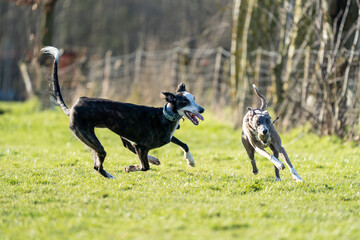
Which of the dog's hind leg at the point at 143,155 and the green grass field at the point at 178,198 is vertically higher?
the dog's hind leg at the point at 143,155

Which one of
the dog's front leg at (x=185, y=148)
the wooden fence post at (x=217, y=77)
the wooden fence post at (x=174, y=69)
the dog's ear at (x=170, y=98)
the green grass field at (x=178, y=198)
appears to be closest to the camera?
the green grass field at (x=178, y=198)

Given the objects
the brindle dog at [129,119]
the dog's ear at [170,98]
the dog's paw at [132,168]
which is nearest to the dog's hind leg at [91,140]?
the brindle dog at [129,119]

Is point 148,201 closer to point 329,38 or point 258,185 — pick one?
point 258,185

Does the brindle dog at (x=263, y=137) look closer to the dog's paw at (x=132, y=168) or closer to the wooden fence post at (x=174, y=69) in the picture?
the dog's paw at (x=132, y=168)

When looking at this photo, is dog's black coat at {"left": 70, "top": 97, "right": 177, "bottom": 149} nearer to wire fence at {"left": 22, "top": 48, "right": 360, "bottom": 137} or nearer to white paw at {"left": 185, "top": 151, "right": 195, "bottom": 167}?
white paw at {"left": 185, "top": 151, "right": 195, "bottom": 167}

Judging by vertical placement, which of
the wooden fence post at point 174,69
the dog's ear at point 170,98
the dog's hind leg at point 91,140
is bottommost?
the dog's hind leg at point 91,140

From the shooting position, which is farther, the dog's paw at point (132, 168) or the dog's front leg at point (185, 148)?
the dog's front leg at point (185, 148)

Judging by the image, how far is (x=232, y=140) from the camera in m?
13.1

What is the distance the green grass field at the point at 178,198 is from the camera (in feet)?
14.7

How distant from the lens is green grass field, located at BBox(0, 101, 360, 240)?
4.48 meters

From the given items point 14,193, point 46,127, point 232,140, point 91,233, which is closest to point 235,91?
point 232,140

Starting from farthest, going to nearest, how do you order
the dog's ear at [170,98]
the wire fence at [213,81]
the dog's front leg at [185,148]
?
the wire fence at [213,81] → the dog's front leg at [185,148] → the dog's ear at [170,98]

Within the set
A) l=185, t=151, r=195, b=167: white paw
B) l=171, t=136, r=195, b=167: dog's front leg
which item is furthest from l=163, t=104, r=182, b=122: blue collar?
l=185, t=151, r=195, b=167: white paw

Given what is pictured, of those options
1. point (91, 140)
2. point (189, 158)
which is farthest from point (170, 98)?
point (91, 140)
